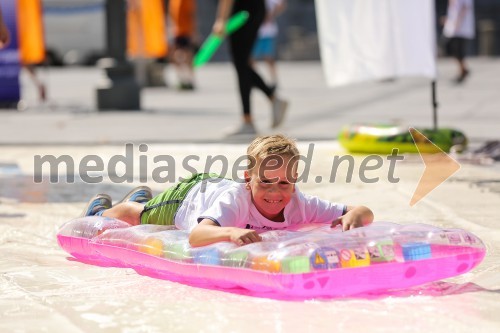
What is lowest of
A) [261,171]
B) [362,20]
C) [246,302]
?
[246,302]

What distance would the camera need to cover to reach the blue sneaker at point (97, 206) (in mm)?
5922

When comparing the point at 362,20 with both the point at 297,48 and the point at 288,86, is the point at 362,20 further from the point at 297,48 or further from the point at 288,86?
the point at 297,48

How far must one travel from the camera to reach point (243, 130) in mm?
10938

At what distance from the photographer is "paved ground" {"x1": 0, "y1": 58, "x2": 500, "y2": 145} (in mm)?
11469

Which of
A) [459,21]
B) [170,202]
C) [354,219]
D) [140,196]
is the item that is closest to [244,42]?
[140,196]

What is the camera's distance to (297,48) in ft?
102

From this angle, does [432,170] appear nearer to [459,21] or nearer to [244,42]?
[244,42]

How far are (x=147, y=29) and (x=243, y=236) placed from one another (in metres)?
15.1

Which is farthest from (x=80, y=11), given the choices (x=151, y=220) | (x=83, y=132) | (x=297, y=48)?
(x=151, y=220)

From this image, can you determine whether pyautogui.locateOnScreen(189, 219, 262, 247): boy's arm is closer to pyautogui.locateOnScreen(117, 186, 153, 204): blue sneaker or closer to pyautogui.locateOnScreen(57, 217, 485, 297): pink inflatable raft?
pyautogui.locateOnScreen(57, 217, 485, 297): pink inflatable raft

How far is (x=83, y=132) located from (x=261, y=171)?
750 centimetres

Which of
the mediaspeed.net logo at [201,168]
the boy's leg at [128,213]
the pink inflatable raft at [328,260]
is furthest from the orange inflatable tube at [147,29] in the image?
the pink inflatable raft at [328,260]

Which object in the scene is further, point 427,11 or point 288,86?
point 288,86

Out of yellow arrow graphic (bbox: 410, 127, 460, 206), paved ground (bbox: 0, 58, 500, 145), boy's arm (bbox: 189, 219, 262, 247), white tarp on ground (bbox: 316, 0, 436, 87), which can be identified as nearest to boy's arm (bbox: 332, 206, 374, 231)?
boy's arm (bbox: 189, 219, 262, 247)
